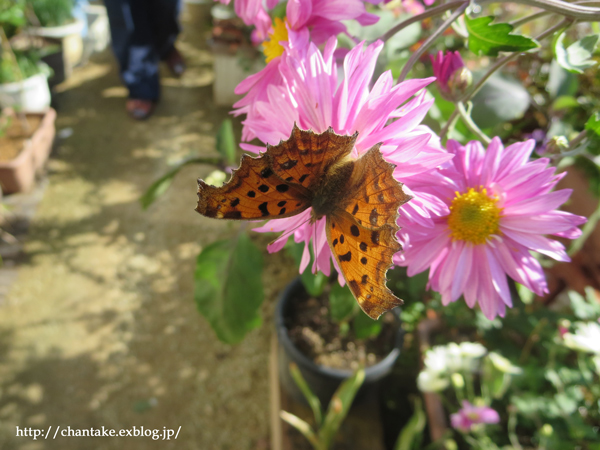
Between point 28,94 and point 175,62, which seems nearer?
point 28,94

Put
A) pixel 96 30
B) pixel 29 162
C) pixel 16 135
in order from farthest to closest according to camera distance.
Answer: pixel 96 30, pixel 16 135, pixel 29 162

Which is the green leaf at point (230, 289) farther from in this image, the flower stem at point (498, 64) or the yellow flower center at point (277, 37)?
the flower stem at point (498, 64)

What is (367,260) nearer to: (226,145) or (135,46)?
(226,145)

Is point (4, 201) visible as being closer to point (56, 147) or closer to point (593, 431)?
point (56, 147)

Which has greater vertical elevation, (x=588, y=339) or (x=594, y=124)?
(x=594, y=124)

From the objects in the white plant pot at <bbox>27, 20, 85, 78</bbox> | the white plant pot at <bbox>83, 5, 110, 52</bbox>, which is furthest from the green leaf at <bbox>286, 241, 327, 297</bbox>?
the white plant pot at <bbox>83, 5, 110, 52</bbox>

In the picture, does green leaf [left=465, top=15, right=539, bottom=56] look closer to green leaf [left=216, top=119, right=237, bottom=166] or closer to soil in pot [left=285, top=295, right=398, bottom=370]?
green leaf [left=216, top=119, right=237, bottom=166]

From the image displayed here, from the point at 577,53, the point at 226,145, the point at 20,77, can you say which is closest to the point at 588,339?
the point at 577,53
